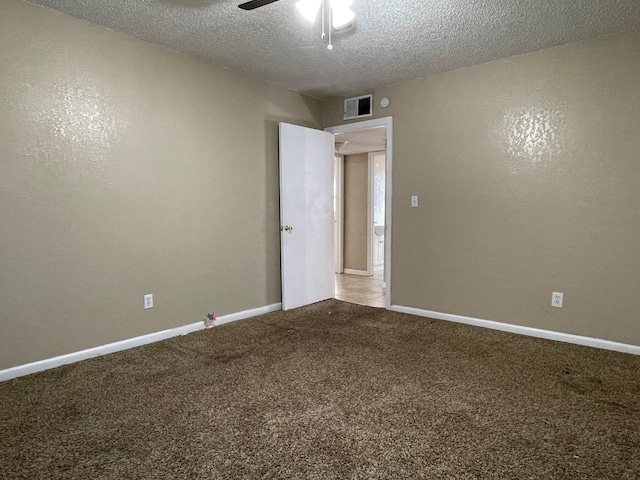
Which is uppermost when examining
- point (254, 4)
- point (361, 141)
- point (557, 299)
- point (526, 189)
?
point (254, 4)

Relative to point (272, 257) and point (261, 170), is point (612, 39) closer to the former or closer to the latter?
point (261, 170)

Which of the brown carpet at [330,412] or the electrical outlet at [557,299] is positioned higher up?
the electrical outlet at [557,299]

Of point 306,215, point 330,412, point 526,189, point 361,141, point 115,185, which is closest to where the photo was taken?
point 330,412

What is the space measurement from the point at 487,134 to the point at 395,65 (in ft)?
3.36

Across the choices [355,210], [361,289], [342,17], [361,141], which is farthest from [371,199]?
[342,17]

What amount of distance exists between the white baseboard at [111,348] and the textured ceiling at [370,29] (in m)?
2.31

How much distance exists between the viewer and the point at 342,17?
→ 8.33 feet

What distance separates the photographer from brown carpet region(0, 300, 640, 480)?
63.2 inches

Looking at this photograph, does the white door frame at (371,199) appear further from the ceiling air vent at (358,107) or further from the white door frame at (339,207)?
the ceiling air vent at (358,107)

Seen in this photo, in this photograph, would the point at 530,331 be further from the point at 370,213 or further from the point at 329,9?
the point at 370,213

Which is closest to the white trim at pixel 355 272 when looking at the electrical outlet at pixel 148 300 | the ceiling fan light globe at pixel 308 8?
the electrical outlet at pixel 148 300

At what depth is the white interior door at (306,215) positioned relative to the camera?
405 cm

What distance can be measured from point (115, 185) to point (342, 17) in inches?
78.7

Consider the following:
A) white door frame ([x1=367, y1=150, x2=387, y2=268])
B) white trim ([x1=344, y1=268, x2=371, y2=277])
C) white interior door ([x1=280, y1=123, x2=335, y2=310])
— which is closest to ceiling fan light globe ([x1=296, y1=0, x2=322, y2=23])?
white interior door ([x1=280, y1=123, x2=335, y2=310])
